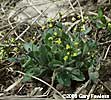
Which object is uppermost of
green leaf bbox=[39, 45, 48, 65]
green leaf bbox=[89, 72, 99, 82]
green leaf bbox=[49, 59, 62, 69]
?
green leaf bbox=[39, 45, 48, 65]

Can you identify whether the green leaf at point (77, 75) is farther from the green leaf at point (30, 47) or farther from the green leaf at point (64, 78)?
the green leaf at point (30, 47)

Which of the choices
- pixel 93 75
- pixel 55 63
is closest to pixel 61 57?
pixel 55 63

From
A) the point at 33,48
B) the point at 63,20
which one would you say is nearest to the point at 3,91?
the point at 33,48

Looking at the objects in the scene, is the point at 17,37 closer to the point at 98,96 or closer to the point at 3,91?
the point at 3,91

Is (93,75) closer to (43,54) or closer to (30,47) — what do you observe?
(43,54)

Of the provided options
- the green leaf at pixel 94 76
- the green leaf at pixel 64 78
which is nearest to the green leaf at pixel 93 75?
the green leaf at pixel 94 76

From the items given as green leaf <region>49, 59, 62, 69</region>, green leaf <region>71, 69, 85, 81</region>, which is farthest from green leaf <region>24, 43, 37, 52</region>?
green leaf <region>71, 69, 85, 81</region>

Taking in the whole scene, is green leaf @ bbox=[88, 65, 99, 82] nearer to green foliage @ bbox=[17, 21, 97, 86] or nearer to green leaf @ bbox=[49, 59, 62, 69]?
green foliage @ bbox=[17, 21, 97, 86]
